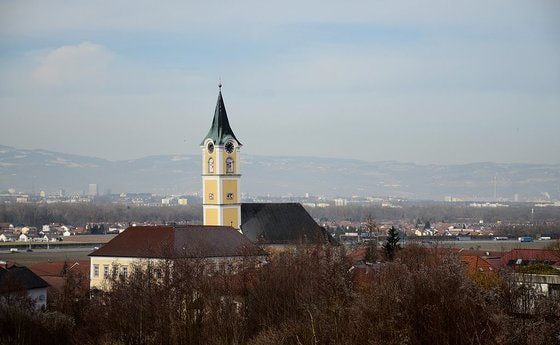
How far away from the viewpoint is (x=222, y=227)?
180 ft

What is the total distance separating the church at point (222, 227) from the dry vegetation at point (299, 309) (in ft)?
22.0

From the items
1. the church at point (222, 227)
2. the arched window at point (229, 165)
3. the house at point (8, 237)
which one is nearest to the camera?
the church at point (222, 227)

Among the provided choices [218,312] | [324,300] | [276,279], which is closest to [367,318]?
[324,300]

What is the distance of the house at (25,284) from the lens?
44.5 metres

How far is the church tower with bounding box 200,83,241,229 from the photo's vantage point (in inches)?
2366

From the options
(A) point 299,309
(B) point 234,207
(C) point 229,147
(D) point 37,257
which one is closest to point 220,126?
(C) point 229,147

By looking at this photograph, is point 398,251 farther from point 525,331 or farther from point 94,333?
point 525,331

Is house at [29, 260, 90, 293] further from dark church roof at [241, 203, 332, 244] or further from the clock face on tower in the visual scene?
the clock face on tower

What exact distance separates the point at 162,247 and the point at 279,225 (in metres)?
13.4

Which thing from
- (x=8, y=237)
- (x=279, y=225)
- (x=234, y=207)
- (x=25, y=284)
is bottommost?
(x=25, y=284)

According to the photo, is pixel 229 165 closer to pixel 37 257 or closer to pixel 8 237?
pixel 37 257

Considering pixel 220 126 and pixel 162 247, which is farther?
pixel 220 126

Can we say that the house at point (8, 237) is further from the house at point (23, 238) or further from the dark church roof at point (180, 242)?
the dark church roof at point (180, 242)

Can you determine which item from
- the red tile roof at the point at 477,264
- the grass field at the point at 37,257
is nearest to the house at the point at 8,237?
the grass field at the point at 37,257
